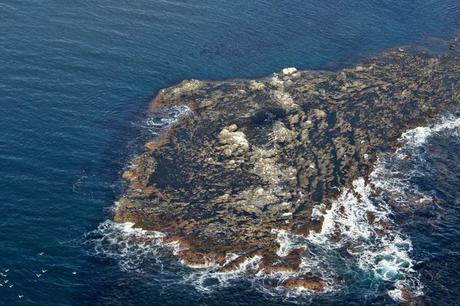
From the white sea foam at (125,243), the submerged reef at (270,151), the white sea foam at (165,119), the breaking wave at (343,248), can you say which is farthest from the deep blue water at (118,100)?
the submerged reef at (270,151)

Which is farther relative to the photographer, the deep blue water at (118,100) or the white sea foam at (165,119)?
the white sea foam at (165,119)

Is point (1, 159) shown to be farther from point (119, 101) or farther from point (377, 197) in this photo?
point (377, 197)

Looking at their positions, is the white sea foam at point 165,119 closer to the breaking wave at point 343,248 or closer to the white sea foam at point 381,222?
the breaking wave at point 343,248

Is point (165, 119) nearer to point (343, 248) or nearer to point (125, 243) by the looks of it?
point (125, 243)

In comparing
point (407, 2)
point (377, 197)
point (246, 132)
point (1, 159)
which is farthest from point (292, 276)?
point (407, 2)

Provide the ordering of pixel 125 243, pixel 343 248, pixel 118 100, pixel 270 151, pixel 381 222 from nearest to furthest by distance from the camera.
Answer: pixel 125 243 < pixel 343 248 < pixel 381 222 < pixel 270 151 < pixel 118 100

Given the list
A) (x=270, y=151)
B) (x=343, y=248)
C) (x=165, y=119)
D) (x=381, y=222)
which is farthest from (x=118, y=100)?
(x=381, y=222)
